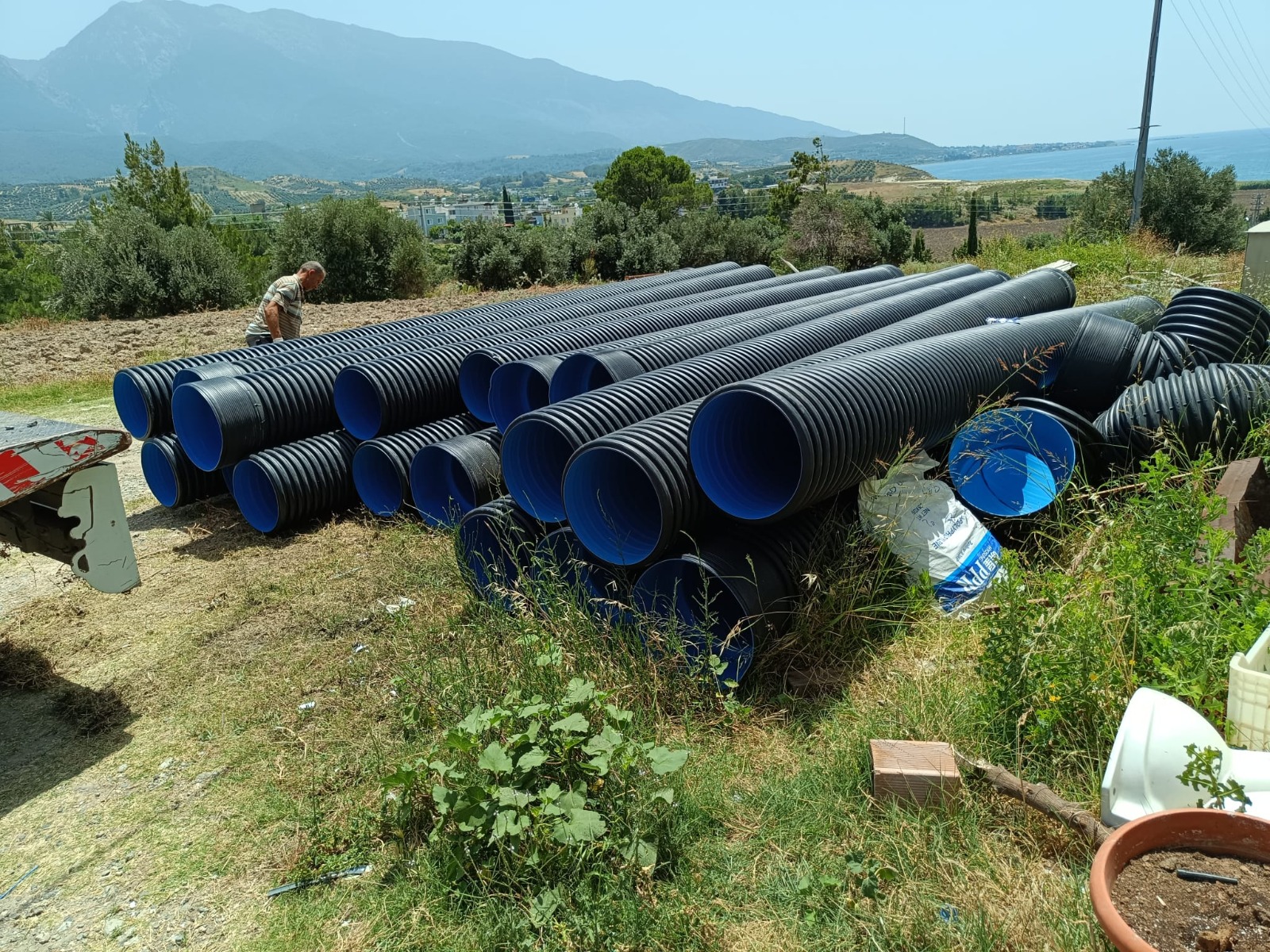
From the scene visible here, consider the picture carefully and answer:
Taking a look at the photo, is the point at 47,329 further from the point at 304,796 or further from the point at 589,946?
the point at 589,946

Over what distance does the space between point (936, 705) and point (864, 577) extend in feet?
2.64

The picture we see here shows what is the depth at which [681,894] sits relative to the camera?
2.42 m

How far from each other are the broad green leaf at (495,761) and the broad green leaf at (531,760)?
0.13 ft

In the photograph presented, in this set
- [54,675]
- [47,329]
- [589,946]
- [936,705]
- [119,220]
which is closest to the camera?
[589,946]

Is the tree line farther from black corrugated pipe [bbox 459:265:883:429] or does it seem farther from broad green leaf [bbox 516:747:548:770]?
broad green leaf [bbox 516:747:548:770]

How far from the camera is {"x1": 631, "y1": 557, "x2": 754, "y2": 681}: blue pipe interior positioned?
11.4 ft

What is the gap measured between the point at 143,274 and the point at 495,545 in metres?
16.4

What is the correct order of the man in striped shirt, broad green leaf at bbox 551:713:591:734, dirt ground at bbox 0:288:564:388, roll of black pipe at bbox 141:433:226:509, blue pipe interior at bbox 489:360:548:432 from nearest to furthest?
broad green leaf at bbox 551:713:591:734, blue pipe interior at bbox 489:360:548:432, roll of black pipe at bbox 141:433:226:509, the man in striped shirt, dirt ground at bbox 0:288:564:388

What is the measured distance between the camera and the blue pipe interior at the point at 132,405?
639 cm

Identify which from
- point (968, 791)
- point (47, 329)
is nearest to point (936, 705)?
point (968, 791)

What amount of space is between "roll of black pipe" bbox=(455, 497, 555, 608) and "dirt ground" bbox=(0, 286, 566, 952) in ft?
0.94

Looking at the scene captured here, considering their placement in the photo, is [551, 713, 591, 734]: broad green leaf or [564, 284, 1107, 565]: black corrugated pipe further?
[564, 284, 1107, 565]: black corrugated pipe

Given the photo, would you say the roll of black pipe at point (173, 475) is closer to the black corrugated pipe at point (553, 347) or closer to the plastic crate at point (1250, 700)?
the black corrugated pipe at point (553, 347)

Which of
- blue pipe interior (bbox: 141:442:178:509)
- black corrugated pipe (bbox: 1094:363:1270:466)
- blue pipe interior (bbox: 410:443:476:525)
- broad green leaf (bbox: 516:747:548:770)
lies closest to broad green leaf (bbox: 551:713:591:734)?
broad green leaf (bbox: 516:747:548:770)
